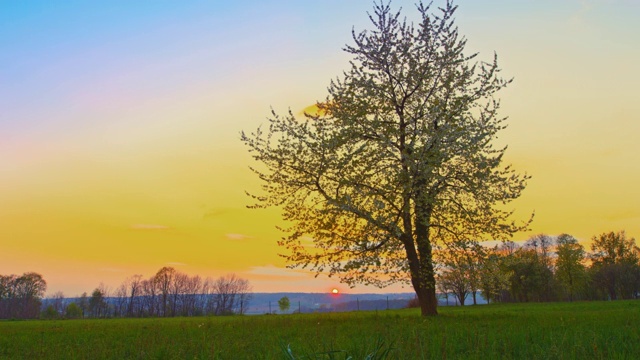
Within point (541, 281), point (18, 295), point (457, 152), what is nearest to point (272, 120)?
point (457, 152)

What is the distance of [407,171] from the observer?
861 inches

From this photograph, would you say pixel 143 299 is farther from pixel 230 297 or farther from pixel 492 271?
pixel 492 271

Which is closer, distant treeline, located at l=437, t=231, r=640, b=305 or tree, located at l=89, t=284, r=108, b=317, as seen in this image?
distant treeline, located at l=437, t=231, r=640, b=305

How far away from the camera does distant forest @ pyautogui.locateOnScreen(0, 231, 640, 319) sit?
24516mm

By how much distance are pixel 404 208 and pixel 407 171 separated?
5.93ft

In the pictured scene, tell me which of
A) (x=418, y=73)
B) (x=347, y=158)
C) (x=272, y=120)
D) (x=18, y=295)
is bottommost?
(x=18, y=295)

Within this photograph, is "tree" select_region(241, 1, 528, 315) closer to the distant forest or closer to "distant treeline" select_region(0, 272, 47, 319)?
the distant forest

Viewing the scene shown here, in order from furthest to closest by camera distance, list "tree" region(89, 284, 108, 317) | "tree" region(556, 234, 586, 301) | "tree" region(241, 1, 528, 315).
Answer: "tree" region(89, 284, 108, 317) → "tree" region(556, 234, 586, 301) → "tree" region(241, 1, 528, 315)

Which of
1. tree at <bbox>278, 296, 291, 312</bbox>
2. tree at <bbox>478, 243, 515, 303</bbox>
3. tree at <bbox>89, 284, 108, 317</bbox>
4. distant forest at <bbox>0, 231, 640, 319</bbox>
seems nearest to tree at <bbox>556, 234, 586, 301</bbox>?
distant forest at <bbox>0, 231, 640, 319</bbox>

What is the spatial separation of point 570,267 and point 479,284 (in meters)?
80.5

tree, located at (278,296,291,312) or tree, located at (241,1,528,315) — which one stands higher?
tree, located at (241,1,528,315)

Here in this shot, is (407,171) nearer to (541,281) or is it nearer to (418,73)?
(418,73)

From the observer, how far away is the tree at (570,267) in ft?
302

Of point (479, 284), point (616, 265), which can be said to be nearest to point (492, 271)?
point (479, 284)
